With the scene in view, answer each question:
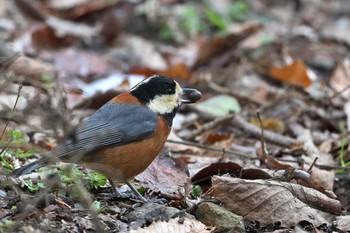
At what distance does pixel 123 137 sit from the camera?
207 inches

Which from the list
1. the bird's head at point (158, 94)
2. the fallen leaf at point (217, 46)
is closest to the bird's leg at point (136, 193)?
the bird's head at point (158, 94)

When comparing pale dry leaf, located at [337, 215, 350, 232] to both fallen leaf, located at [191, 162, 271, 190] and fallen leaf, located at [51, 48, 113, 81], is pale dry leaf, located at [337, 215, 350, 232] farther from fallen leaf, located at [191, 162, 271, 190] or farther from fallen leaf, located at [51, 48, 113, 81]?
fallen leaf, located at [51, 48, 113, 81]

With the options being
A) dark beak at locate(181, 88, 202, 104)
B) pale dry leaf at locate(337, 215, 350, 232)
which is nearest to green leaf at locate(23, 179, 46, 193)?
dark beak at locate(181, 88, 202, 104)

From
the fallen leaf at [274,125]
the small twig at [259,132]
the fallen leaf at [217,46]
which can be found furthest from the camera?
the fallen leaf at [217,46]

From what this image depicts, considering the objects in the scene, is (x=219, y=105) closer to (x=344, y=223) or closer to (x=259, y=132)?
(x=259, y=132)

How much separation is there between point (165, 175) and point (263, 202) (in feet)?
3.29

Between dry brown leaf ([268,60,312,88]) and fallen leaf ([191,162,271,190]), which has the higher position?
fallen leaf ([191,162,271,190])

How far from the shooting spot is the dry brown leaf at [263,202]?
4.90 m

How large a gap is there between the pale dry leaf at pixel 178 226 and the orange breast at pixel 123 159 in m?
0.71

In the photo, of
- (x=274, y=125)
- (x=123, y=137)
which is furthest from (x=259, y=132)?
(x=123, y=137)

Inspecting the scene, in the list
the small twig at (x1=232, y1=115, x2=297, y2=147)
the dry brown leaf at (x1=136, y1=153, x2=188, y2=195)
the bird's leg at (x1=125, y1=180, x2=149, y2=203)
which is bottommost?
the small twig at (x1=232, y1=115, x2=297, y2=147)

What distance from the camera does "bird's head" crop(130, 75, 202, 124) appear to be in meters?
5.70

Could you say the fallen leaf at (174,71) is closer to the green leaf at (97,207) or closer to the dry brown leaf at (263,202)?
the dry brown leaf at (263,202)

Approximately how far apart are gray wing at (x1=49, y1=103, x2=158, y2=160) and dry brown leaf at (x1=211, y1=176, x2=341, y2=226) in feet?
2.38
